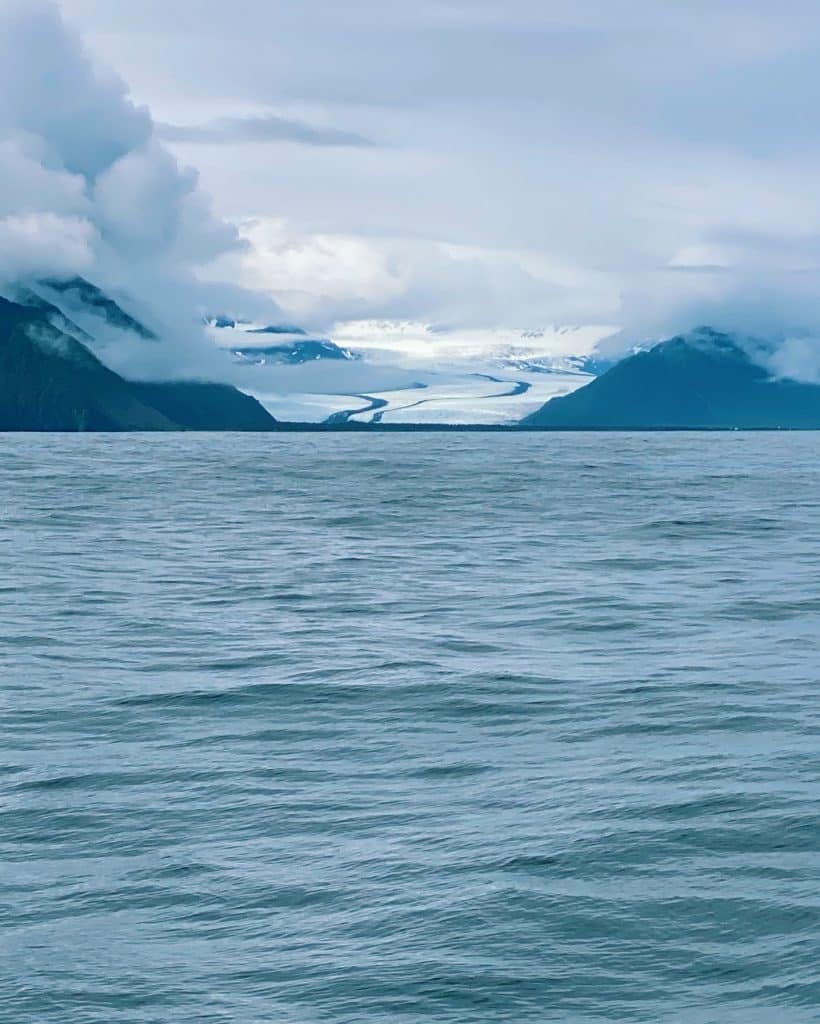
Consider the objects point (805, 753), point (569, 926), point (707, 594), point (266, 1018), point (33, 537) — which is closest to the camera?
point (266, 1018)

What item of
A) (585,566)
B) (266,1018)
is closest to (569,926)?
(266,1018)

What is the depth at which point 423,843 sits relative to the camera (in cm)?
1706

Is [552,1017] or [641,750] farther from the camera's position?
[641,750]

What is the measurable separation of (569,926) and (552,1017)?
2033mm

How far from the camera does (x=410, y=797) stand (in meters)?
18.9

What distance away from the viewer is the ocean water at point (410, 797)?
13.5 meters

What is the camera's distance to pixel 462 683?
26.5 metres

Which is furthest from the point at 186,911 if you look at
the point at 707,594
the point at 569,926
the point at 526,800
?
the point at 707,594

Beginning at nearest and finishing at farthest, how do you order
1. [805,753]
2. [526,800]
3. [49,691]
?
[526,800] → [805,753] → [49,691]

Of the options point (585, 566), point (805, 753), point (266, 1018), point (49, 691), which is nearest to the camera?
point (266, 1018)

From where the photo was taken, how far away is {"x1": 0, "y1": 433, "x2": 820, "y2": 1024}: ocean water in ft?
44.2

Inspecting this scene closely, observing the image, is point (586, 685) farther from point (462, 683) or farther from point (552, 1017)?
A: point (552, 1017)

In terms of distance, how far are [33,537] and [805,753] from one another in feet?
137

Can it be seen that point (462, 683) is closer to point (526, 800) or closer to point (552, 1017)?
point (526, 800)
